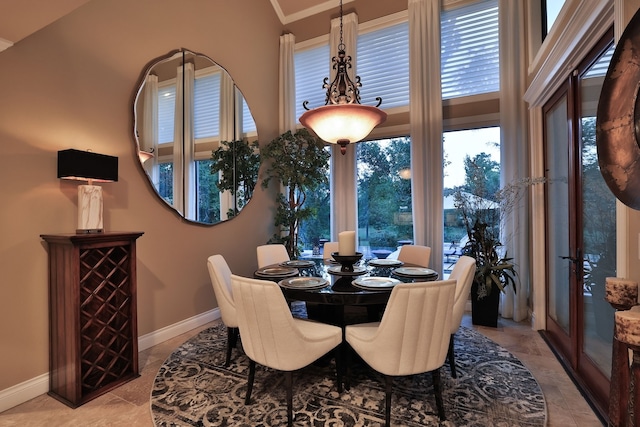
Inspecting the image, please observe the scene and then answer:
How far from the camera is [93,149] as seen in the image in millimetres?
2717

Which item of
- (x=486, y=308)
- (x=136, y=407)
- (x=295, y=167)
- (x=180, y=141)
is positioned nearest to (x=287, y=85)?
(x=295, y=167)

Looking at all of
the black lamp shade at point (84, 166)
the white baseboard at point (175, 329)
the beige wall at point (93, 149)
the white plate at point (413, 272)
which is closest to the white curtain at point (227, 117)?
the beige wall at point (93, 149)

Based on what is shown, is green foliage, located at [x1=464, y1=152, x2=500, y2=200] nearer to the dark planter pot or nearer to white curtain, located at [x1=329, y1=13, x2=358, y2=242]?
the dark planter pot

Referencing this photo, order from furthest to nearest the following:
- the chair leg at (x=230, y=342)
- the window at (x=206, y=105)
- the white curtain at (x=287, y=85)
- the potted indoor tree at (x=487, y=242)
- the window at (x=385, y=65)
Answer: the white curtain at (x=287, y=85), the window at (x=385, y=65), the window at (x=206, y=105), the potted indoor tree at (x=487, y=242), the chair leg at (x=230, y=342)

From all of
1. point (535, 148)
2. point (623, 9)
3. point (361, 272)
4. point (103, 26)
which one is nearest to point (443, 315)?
point (361, 272)

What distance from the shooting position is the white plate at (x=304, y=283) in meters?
2.21

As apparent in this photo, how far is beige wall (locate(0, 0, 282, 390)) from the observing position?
2234mm

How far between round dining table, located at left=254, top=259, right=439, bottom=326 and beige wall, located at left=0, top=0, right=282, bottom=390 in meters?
1.33

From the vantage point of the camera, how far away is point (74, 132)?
2580 millimetres

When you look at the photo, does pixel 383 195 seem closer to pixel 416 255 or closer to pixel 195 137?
pixel 416 255

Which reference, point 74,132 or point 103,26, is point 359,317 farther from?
point 103,26

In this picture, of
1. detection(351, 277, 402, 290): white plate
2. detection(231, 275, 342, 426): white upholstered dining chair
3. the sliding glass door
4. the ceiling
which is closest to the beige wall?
the ceiling

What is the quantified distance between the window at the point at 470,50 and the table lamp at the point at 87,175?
4110 mm

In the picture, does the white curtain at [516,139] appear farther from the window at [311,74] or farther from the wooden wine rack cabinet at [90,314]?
the wooden wine rack cabinet at [90,314]
